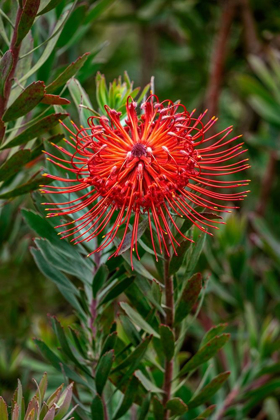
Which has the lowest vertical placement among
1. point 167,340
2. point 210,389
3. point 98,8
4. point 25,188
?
point 210,389

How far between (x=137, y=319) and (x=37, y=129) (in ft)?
0.96

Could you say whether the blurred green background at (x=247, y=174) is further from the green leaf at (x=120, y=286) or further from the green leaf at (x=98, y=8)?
the green leaf at (x=120, y=286)

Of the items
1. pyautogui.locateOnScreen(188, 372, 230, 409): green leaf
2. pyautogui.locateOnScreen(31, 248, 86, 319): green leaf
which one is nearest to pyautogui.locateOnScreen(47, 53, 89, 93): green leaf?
pyautogui.locateOnScreen(31, 248, 86, 319): green leaf

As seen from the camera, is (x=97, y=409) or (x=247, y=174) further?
(x=247, y=174)

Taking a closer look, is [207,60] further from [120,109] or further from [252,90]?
[120,109]

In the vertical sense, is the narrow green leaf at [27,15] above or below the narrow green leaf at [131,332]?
above

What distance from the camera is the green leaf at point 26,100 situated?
2.24 ft

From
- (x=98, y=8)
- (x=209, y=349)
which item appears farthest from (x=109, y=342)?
(x=98, y=8)

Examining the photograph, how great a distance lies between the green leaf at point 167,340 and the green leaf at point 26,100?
1.09 ft

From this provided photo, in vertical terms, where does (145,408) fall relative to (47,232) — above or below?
below

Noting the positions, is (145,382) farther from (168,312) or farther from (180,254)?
(180,254)

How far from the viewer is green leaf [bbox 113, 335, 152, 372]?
74cm

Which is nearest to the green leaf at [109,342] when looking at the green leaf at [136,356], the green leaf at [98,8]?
the green leaf at [136,356]

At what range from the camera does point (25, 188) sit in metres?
0.81
